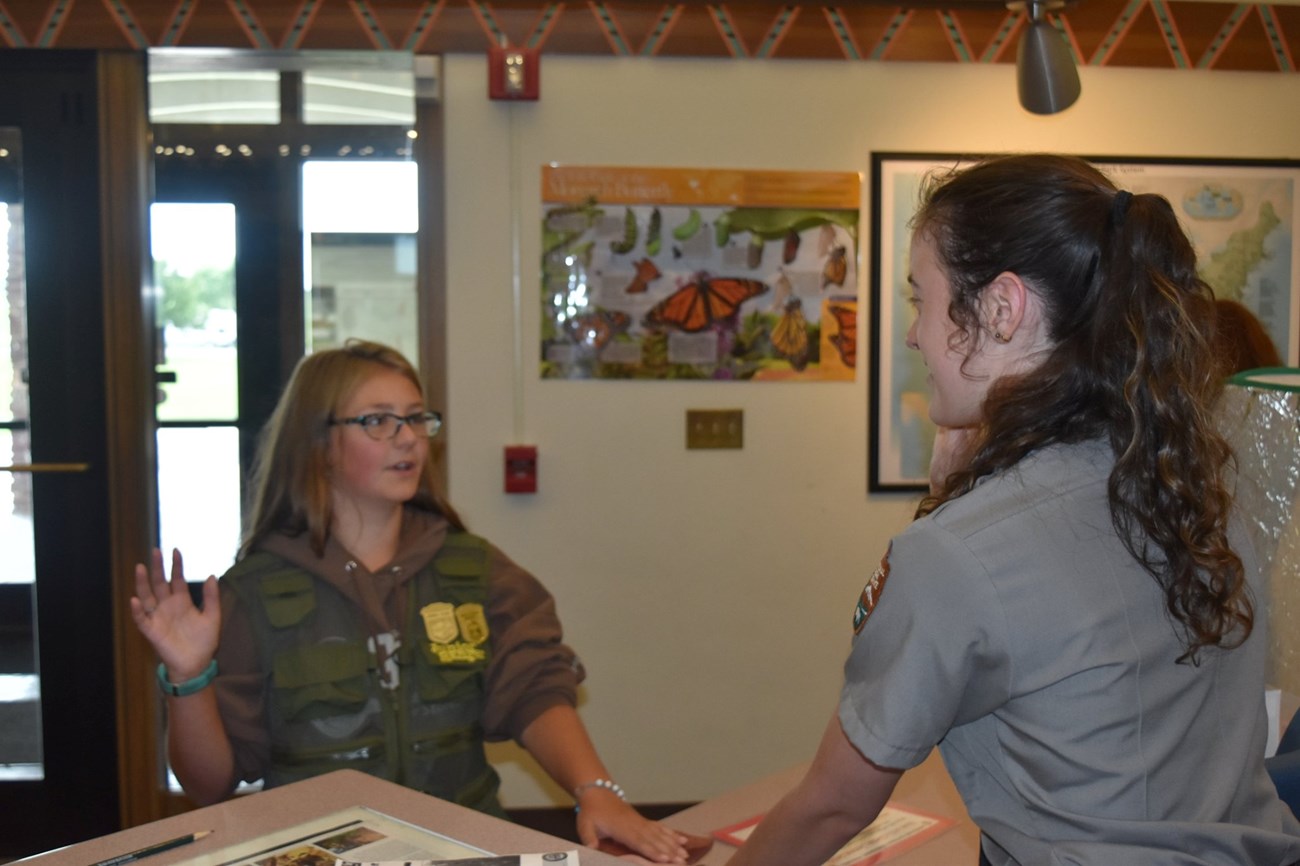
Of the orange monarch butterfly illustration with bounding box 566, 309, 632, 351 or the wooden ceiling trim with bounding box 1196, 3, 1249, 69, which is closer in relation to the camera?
the orange monarch butterfly illustration with bounding box 566, 309, 632, 351

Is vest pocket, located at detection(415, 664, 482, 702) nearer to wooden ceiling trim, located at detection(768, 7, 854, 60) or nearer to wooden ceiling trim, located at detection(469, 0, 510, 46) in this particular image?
wooden ceiling trim, located at detection(469, 0, 510, 46)

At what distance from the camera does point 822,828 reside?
3.49 ft

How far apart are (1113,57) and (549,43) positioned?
65.6 inches

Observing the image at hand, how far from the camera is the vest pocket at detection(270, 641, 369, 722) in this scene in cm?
186

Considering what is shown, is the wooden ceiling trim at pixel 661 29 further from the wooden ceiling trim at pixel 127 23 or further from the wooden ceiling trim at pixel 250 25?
the wooden ceiling trim at pixel 127 23

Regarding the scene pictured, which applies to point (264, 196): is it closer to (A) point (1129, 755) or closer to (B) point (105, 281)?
(B) point (105, 281)

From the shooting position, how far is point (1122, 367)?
986mm

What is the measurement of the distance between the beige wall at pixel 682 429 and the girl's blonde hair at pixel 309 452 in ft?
4.02

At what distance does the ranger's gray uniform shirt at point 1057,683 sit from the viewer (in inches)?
36.9

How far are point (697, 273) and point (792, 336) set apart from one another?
34cm

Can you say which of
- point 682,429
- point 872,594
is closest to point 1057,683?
point 872,594

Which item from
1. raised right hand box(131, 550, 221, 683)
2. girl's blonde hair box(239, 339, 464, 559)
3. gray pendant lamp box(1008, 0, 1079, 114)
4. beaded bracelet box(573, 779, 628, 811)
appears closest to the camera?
raised right hand box(131, 550, 221, 683)

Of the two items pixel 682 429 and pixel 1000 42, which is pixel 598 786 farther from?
pixel 1000 42

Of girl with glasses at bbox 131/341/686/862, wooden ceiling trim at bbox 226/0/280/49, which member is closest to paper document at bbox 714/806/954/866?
girl with glasses at bbox 131/341/686/862
